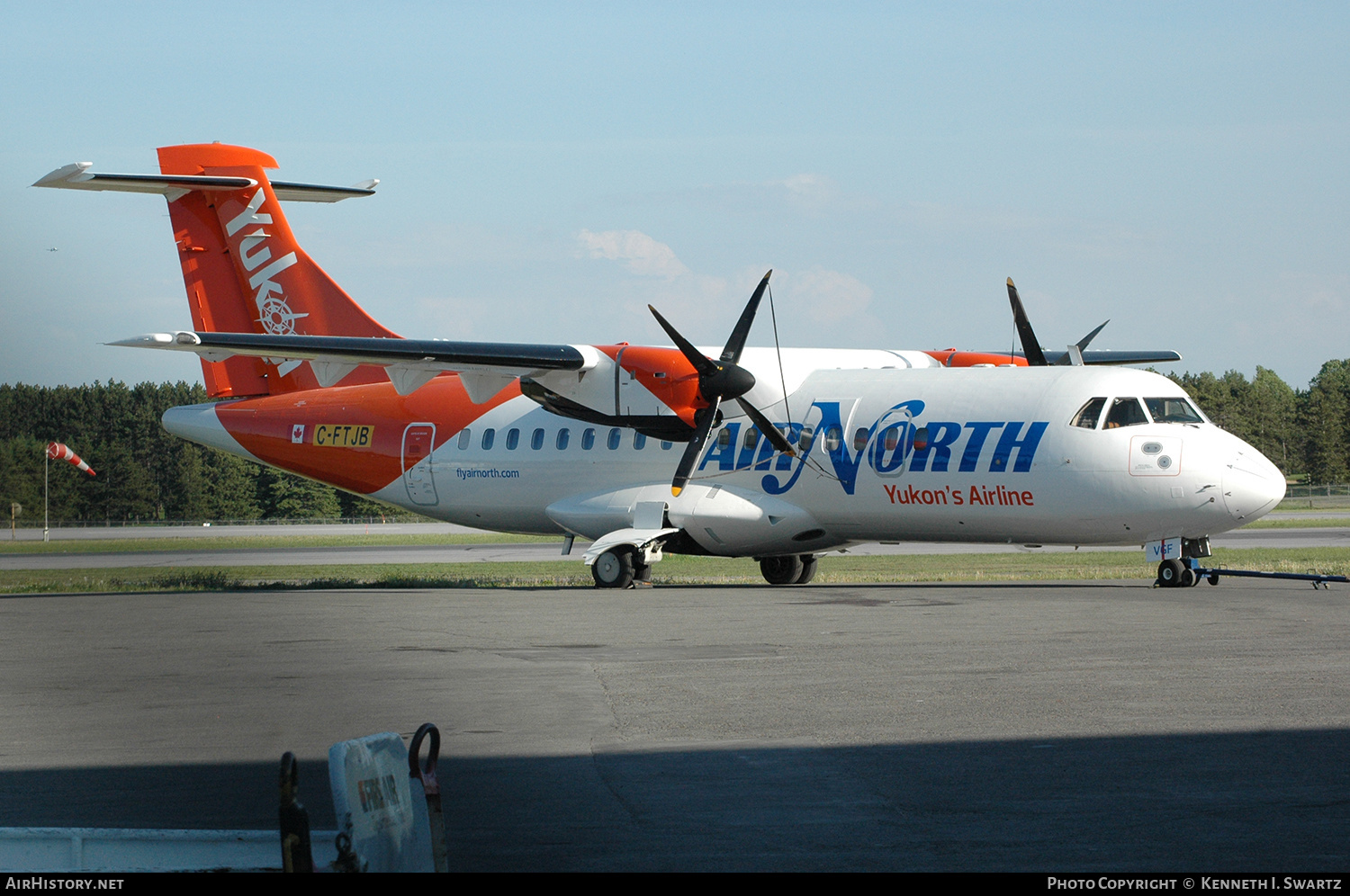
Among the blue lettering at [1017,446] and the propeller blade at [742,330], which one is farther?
the propeller blade at [742,330]

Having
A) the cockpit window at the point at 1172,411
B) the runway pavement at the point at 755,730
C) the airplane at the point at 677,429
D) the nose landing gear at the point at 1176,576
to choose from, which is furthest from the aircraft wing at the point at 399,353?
the nose landing gear at the point at 1176,576

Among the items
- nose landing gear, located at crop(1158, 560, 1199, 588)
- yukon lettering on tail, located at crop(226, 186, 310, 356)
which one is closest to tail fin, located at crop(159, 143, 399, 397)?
yukon lettering on tail, located at crop(226, 186, 310, 356)

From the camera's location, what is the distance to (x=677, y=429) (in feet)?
76.8

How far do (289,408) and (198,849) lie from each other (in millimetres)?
23686

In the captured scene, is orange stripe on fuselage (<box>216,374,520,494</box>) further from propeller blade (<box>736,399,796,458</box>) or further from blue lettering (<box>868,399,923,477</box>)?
blue lettering (<box>868,399,923,477</box>)

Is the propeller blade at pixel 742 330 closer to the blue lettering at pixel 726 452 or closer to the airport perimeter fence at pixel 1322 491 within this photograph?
the blue lettering at pixel 726 452

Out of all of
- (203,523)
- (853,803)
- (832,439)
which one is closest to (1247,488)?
(832,439)

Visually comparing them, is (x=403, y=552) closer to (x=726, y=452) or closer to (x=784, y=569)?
(x=784, y=569)

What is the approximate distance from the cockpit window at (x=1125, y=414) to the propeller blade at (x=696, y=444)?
6507mm

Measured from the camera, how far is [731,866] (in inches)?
230

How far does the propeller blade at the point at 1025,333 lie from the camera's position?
79.1ft

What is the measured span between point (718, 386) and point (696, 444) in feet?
3.68

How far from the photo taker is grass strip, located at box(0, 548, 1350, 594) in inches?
1083

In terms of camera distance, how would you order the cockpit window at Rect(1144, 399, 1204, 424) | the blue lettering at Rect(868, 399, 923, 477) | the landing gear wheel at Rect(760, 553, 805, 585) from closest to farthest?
1. the cockpit window at Rect(1144, 399, 1204, 424)
2. the blue lettering at Rect(868, 399, 923, 477)
3. the landing gear wheel at Rect(760, 553, 805, 585)
